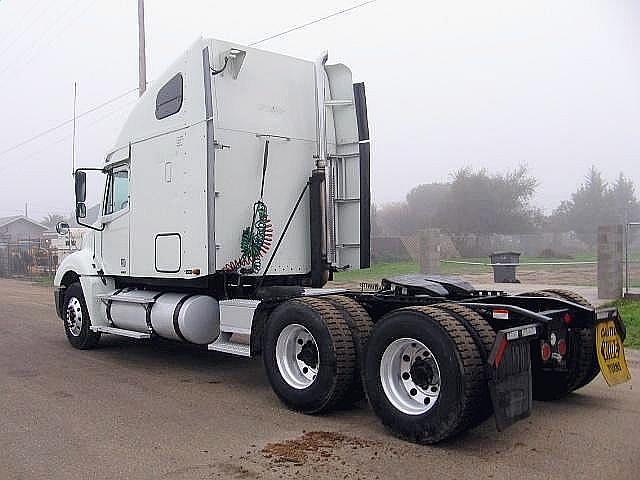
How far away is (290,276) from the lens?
28.3ft

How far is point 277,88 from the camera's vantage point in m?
8.34

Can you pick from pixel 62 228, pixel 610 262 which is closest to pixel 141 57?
pixel 62 228

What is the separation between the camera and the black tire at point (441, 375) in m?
5.07

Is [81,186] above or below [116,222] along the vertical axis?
above

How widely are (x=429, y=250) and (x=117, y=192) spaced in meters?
12.0

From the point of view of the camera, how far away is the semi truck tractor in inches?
215

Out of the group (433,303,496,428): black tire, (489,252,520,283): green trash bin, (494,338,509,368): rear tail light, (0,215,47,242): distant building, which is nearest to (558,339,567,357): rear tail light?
(433,303,496,428): black tire

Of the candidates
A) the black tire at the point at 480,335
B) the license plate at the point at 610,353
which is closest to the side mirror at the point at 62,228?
the black tire at the point at 480,335

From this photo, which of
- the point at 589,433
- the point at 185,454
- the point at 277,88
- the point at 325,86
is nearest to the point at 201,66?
the point at 277,88

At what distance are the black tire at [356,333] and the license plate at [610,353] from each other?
2.03m

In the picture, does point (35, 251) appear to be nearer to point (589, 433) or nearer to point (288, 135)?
point (288, 135)

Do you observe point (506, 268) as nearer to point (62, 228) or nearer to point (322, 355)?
point (62, 228)

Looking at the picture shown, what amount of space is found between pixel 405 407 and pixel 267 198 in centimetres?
354

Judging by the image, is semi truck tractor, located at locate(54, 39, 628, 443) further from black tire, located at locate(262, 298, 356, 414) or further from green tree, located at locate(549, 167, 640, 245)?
green tree, located at locate(549, 167, 640, 245)
